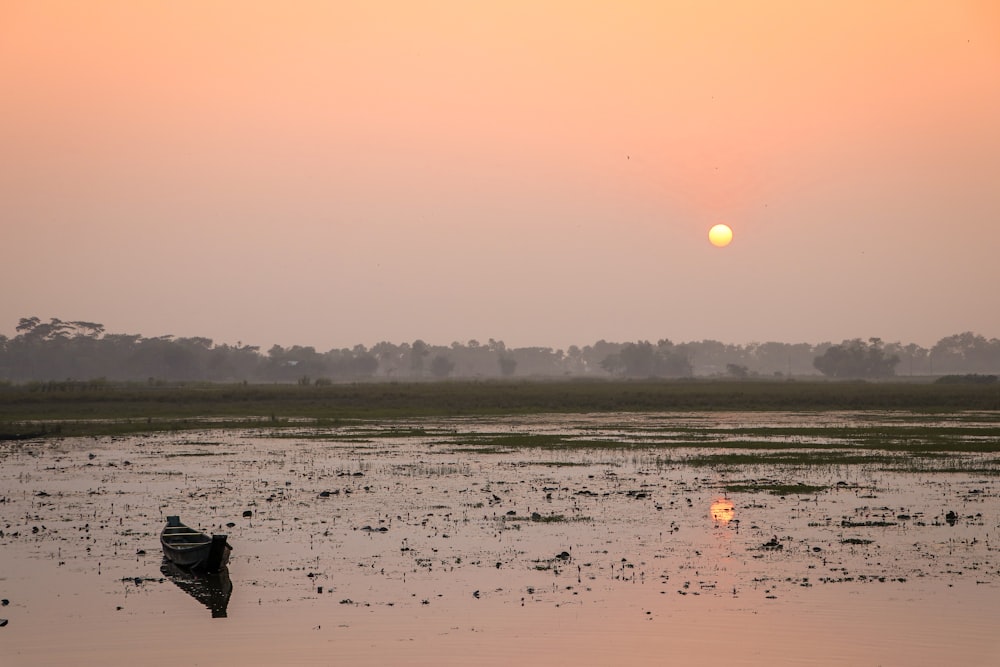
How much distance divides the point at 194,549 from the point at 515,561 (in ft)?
20.6

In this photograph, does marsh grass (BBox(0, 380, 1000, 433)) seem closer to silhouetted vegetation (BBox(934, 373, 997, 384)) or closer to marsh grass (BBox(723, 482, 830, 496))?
marsh grass (BBox(723, 482, 830, 496))

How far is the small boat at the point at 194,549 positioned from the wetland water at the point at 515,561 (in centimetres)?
37

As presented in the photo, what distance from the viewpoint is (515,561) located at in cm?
2153

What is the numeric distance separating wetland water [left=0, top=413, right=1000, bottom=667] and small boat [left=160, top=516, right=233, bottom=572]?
37 cm

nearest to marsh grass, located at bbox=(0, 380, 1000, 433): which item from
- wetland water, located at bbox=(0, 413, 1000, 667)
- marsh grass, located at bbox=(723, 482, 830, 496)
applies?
wetland water, located at bbox=(0, 413, 1000, 667)

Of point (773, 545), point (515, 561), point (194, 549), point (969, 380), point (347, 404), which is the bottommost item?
point (515, 561)

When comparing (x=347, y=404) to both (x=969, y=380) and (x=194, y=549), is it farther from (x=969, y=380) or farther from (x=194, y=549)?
(x=969, y=380)

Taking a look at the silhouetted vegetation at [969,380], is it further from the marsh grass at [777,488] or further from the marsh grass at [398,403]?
the marsh grass at [777,488]

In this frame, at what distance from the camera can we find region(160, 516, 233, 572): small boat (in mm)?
20094

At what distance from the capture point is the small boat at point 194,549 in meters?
20.1

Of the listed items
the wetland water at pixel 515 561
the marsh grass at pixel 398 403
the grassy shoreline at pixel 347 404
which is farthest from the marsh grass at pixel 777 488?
the marsh grass at pixel 398 403

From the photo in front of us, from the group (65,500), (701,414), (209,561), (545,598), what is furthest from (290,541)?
(701,414)

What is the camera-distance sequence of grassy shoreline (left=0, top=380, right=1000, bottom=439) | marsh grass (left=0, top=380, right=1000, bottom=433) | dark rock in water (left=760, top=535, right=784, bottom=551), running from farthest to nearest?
marsh grass (left=0, top=380, right=1000, bottom=433), grassy shoreline (left=0, top=380, right=1000, bottom=439), dark rock in water (left=760, top=535, right=784, bottom=551)

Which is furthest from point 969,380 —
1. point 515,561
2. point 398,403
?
point 515,561
